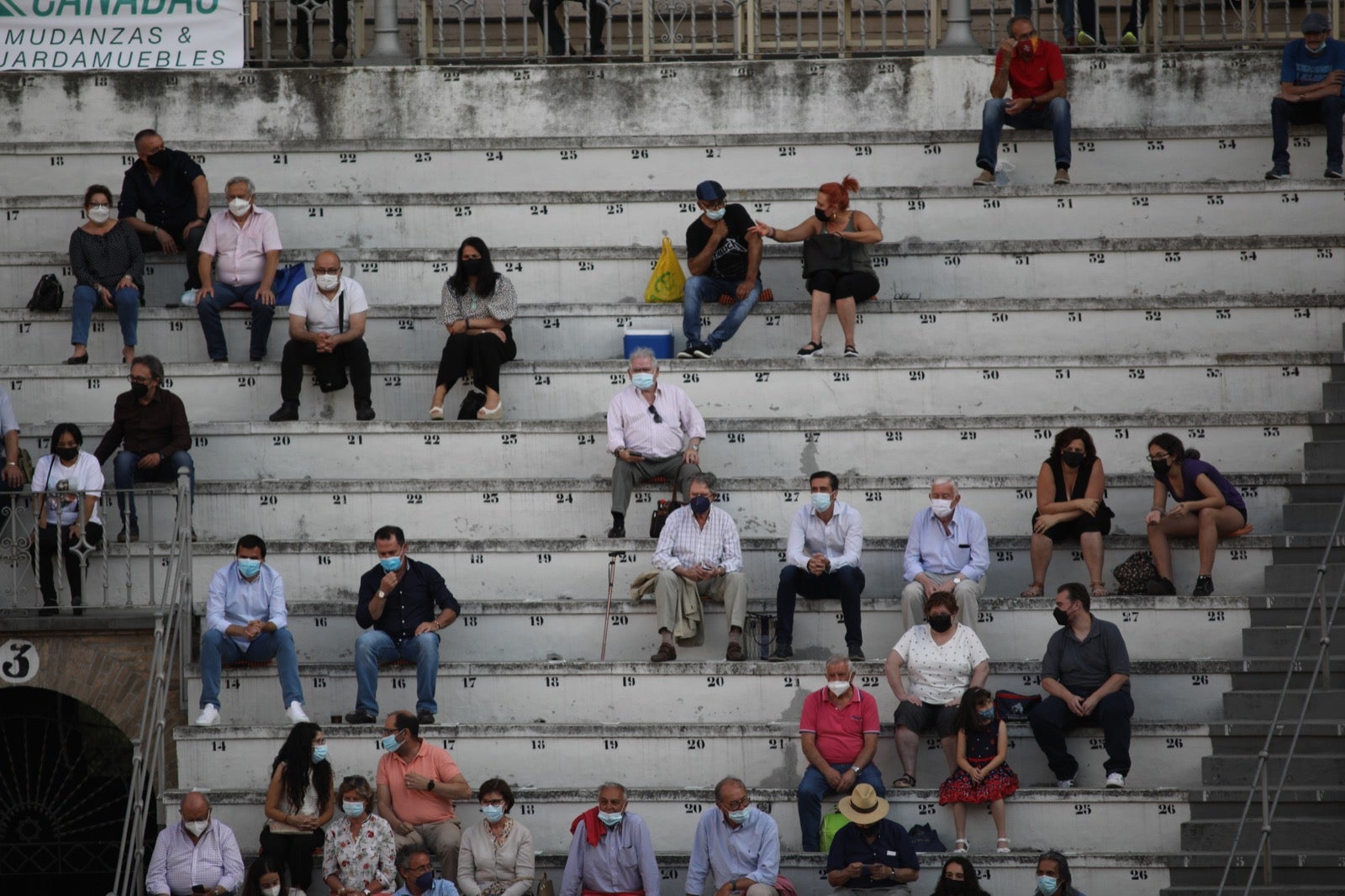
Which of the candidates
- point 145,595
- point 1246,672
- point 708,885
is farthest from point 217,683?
point 1246,672

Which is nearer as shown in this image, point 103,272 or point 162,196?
point 103,272

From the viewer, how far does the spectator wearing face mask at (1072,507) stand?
13.9 meters

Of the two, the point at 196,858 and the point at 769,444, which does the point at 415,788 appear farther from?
the point at 769,444

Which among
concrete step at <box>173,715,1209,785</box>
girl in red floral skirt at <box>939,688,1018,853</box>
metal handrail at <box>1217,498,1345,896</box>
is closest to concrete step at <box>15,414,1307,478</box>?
metal handrail at <box>1217,498,1345,896</box>

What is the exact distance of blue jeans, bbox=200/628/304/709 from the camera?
519 inches

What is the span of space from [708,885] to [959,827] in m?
1.49

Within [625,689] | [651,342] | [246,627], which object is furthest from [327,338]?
[625,689]

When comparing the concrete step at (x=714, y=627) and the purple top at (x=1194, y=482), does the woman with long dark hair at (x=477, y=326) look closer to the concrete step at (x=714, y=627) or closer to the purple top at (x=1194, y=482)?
the concrete step at (x=714, y=627)

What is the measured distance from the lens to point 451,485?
1485cm

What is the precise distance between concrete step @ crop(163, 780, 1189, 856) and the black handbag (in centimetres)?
493

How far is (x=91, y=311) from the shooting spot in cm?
1599

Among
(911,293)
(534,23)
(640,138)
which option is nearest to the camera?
(911,293)

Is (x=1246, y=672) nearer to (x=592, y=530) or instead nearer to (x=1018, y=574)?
(x=1018, y=574)

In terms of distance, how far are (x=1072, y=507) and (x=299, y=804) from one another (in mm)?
5220
